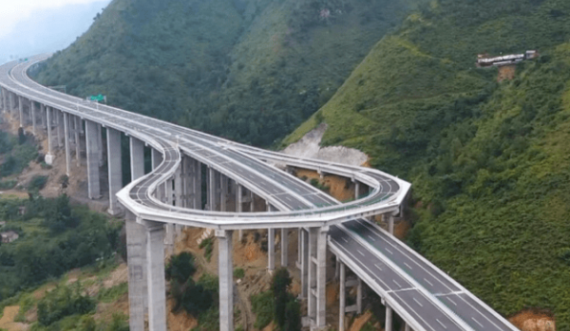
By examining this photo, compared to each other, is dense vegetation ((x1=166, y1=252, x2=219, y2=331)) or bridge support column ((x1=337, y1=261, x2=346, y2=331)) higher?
bridge support column ((x1=337, y1=261, x2=346, y2=331))

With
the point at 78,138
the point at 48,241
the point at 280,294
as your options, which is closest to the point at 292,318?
the point at 280,294

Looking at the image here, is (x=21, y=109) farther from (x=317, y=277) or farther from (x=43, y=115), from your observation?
(x=317, y=277)

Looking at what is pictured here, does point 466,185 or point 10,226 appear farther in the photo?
point 10,226

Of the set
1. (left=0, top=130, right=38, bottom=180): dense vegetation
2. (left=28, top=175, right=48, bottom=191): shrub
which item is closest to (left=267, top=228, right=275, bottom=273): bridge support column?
(left=28, top=175, right=48, bottom=191): shrub

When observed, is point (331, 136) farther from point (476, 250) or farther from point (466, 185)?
point (476, 250)

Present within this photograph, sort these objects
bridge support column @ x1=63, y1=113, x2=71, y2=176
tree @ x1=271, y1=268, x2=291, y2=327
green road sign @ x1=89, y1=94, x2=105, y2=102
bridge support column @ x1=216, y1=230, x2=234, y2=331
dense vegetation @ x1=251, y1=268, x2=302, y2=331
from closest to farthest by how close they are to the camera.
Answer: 1. bridge support column @ x1=216, y1=230, x2=234, y2=331
2. dense vegetation @ x1=251, y1=268, x2=302, y2=331
3. tree @ x1=271, y1=268, x2=291, y2=327
4. bridge support column @ x1=63, y1=113, x2=71, y2=176
5. green road sign @ x1=89, y1=94, x2=105, y2=102

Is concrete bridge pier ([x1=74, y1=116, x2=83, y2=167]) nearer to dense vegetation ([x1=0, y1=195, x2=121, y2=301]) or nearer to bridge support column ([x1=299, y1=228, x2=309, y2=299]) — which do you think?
dense vegetation ([x1=0, y1=195, x2=121, y2=301])

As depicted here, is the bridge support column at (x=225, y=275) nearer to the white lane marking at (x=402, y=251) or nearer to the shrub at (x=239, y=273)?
the shrub at (x=239, y=273)

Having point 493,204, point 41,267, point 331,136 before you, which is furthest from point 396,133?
point 41,267
